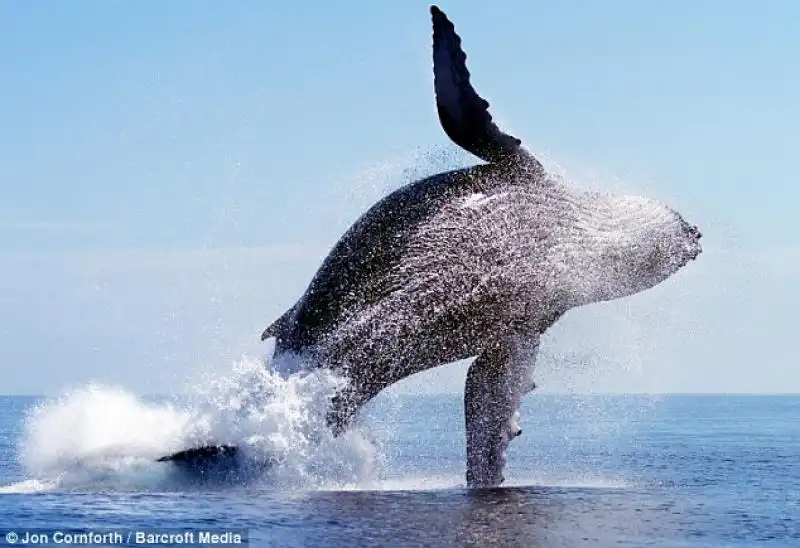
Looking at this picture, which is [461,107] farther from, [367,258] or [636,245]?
[636,245]

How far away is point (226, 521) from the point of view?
1267 centimetres

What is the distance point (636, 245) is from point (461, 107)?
3390mm

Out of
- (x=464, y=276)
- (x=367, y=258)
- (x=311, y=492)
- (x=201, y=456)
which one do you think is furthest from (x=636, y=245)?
(x=201, y=456)

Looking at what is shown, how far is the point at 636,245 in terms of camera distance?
18031 mm

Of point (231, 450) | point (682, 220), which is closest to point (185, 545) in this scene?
point (231, 450)

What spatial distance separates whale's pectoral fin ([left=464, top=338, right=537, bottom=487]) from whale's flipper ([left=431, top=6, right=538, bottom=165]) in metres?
2.82

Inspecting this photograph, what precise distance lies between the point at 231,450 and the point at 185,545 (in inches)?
177

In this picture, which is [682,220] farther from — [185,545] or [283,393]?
[185,545]

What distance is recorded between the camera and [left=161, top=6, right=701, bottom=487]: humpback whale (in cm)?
1670

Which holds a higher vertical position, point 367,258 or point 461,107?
point 461,107

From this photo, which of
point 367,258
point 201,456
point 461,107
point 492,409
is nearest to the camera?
point 201,456

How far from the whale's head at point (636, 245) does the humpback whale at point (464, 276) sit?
4 cm

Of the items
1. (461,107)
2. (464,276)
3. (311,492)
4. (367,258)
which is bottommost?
(311,492)

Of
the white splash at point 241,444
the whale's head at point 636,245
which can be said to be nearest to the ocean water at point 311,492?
the white splash at point 241,444
